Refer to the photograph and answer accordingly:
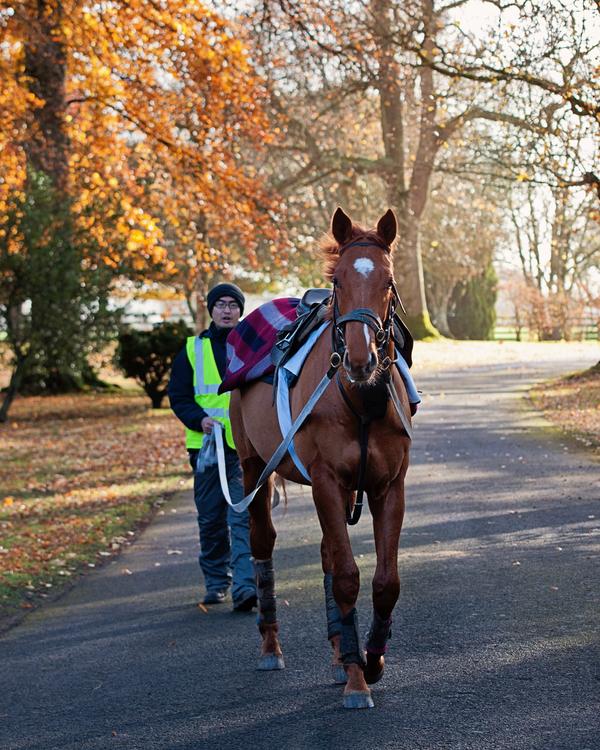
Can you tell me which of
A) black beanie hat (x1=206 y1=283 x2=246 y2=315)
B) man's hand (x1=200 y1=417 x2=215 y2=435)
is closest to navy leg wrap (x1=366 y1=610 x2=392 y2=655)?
man's hand (x1=200 y1=417 x2=215 y2=435)

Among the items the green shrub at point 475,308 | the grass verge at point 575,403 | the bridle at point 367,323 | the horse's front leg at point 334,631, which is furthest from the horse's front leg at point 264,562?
the green shrub at point 475,308

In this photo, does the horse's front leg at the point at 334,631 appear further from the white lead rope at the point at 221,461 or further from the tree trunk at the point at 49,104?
the tree trunk at the point at 49,104

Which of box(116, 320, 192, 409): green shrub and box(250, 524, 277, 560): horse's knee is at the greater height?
box(116, 320, 192, 409): green shrub

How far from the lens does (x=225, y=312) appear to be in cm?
805

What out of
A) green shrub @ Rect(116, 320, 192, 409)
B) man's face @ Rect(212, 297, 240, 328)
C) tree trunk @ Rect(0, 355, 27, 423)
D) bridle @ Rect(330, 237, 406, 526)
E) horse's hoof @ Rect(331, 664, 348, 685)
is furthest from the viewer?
green shrub @ Rect(116, 320, 192, 409)

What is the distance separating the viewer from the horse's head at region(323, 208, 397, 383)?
16.1 feet

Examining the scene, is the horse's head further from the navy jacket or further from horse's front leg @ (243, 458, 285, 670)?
the navy jacket

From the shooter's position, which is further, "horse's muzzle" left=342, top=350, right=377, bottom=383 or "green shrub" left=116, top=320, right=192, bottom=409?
"green shrub" left=116, top=320, right=192, bottom=409

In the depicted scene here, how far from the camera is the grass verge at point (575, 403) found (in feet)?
55.8

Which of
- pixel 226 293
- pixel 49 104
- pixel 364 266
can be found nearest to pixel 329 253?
pixel 364 266

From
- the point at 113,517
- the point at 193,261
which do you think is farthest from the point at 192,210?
the point at 113,517

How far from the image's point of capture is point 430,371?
34594 mm

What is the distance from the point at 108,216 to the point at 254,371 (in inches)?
690

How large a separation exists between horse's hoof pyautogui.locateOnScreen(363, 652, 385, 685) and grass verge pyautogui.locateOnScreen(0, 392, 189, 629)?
328 cm
